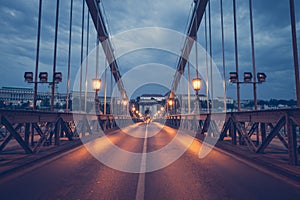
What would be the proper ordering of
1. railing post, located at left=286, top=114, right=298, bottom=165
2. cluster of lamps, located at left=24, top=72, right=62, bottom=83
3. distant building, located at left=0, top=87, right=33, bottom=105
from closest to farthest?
railing post, located at left=286, top=114, right=298, bottom=165 → cluster of lamps, located at left=24, top=72, right=62, bottom=83 → distant building, located at left=0, top=87, right=33, bottom=105

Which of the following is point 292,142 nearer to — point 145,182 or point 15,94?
point 145,182

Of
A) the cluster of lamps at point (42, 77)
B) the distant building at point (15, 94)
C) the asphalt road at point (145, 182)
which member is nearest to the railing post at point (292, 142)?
the asphalt road at point (145, 182)

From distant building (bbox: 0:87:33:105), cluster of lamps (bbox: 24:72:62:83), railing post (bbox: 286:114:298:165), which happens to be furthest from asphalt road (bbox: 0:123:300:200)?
distant building (bbox: 0:87:33:105)

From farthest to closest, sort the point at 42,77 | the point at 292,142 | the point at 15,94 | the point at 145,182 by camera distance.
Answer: the point at 15,94 < the point at 42,77 < the point at 292,142 < the point at 145,182

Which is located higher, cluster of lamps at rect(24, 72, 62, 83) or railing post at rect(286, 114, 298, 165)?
cluster of lamps at rect(24, 72, 62, 83)

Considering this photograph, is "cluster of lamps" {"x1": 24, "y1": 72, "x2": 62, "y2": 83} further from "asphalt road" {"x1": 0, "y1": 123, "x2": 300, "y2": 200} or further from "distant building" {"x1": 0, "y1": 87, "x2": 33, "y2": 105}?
"distant building" {"x1": 0, "y1": 87, "x2": 33, "y2": 105}

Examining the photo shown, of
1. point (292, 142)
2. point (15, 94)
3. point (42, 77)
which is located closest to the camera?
point (292, 142)

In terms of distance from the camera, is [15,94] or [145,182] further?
[15,94]

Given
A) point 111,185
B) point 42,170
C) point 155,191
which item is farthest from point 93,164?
point 155,191

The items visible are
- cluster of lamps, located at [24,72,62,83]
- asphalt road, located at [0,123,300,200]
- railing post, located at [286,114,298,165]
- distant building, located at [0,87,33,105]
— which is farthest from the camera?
distant building, located at [0,87,33,105]

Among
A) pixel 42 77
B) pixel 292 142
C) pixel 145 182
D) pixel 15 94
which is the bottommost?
pixel 145 182

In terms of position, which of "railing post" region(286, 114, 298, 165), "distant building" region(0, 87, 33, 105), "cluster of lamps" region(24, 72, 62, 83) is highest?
"distant building" region(0, 87, 33, 105)

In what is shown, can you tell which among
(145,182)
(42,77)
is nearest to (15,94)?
(42,77)

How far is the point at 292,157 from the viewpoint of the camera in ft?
19.5
